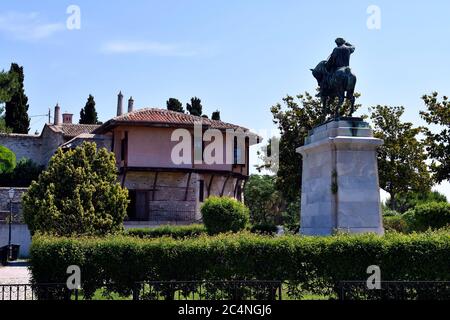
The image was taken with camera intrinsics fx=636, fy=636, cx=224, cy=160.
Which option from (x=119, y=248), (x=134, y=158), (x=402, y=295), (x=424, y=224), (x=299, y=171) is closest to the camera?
(x=402, y=295)

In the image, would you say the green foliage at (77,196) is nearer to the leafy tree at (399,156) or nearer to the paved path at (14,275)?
the paved path at (14,275)

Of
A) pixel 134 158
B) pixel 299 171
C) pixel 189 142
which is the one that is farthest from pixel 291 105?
pixel 134 158

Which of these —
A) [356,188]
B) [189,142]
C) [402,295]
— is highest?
[189,142]

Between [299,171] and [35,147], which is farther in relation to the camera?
[35,147]

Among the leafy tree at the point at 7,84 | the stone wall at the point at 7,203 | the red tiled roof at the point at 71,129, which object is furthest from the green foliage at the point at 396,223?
the red tiled roof at the point at 71,129

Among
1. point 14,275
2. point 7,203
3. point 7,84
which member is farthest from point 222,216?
point 7,203

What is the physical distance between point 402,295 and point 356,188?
15.1 ft

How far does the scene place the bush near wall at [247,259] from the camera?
37.4ft

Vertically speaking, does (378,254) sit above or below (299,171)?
below

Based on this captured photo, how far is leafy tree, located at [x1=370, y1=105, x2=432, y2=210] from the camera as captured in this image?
34.6m

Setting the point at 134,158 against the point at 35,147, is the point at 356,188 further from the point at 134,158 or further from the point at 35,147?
the point at 35,147

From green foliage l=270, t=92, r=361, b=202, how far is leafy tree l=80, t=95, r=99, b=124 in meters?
25.4

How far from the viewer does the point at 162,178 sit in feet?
126

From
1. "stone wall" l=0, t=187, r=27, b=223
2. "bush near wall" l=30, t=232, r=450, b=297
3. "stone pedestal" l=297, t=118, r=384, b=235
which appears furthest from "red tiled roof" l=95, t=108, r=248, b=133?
"bush near wall" l=30, t=232, r=450, b=297
